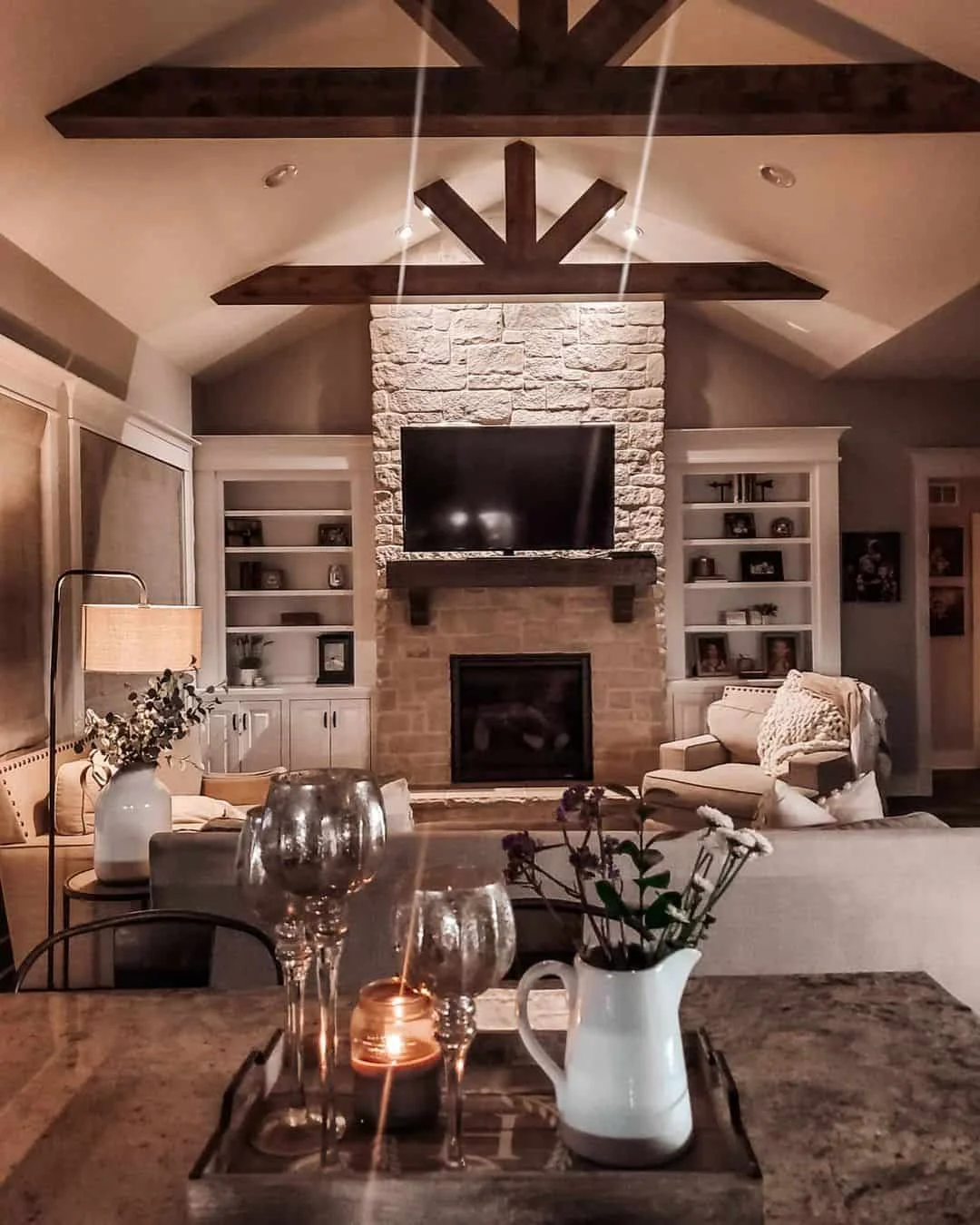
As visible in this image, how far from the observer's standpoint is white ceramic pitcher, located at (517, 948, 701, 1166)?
920mm

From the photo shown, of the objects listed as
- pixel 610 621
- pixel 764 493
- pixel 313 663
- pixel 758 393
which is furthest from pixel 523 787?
pixel 758 393

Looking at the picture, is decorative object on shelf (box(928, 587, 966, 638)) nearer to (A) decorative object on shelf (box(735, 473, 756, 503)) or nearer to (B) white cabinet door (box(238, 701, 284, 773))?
(A) decorative object on shelf (box(735, 473, 756, 503))

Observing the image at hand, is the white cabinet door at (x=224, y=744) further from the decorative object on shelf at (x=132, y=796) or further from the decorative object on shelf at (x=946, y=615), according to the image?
the decorative object on shelf at (x=946, y=615)

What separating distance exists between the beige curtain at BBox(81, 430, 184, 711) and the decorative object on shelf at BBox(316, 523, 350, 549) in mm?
941

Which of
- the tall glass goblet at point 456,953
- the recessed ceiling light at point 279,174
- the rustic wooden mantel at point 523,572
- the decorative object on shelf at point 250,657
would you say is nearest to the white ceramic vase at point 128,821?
the tall glass goblet at point 456,953

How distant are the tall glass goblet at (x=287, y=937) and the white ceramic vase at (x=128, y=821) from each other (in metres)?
1.77

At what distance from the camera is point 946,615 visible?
313 inches

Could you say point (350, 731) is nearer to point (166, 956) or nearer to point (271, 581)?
point (271, 581)

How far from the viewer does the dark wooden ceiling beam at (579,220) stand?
5.51 m

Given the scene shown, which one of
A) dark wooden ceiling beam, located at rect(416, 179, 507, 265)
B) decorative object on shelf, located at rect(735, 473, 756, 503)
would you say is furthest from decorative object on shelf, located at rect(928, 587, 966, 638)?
dark wooden ceiling beam, located at rect(416, 179, 507, 265)

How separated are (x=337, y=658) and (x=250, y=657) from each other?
0.57 meters

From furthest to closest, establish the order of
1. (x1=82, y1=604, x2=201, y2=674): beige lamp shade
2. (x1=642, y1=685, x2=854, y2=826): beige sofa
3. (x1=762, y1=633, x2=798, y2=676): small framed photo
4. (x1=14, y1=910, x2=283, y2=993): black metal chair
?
(x1=762, y1=633, x2=798, y2=676): small framed photo → (x1=642, y1=685, x2=854, y2=826): beige sofa → (x1=82, y1=604, x2=201, y2=674): beige lamp shade → (x1=14, y1=910, x2=283, y2=993): black metal chair

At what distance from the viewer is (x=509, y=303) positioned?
259 inches

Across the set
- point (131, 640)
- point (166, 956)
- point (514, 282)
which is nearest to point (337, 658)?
point (514, 282)
